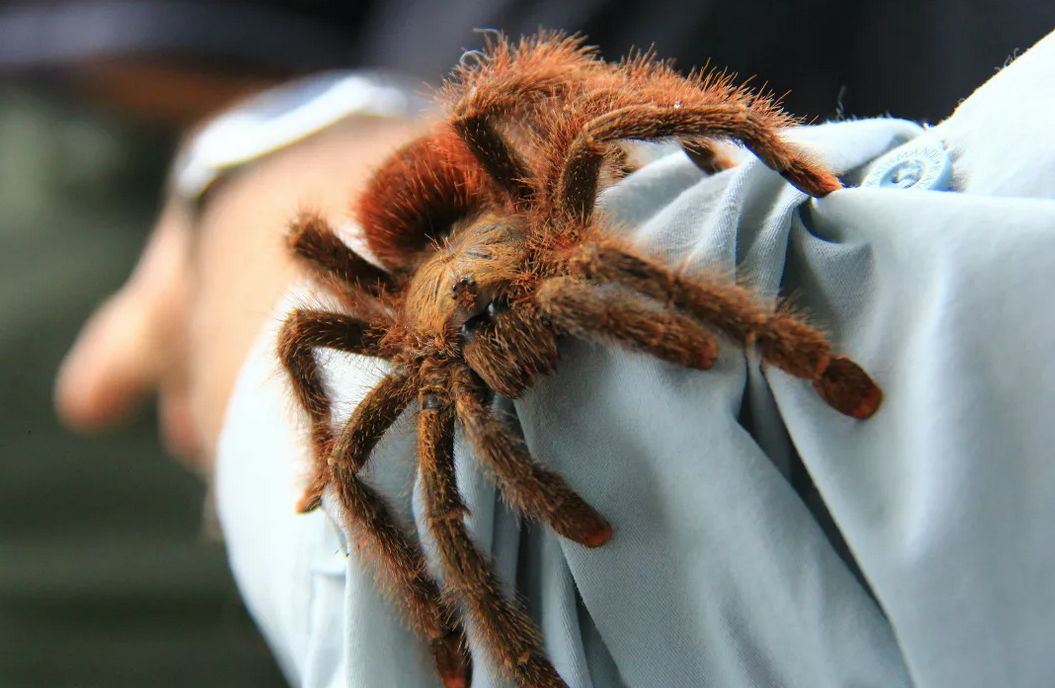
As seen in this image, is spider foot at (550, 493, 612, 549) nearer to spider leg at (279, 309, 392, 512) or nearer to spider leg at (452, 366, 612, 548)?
spider leg at (452, 366, 612, 548)

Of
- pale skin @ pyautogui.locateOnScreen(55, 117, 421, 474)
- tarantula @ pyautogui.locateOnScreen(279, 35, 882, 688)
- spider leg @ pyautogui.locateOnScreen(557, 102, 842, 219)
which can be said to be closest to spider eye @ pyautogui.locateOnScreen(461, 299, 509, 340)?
tarantula @ pyautogui.locateOnScreen(279, 35, 882, 688)

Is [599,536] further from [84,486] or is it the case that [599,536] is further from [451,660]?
[84,486]

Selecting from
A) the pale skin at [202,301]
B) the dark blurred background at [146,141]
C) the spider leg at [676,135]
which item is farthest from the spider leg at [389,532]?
the dark blurred background at [146,141]

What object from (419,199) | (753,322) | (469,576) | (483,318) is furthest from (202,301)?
(753,322)

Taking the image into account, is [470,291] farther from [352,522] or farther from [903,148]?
[903,148]

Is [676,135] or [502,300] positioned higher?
[676,135]
